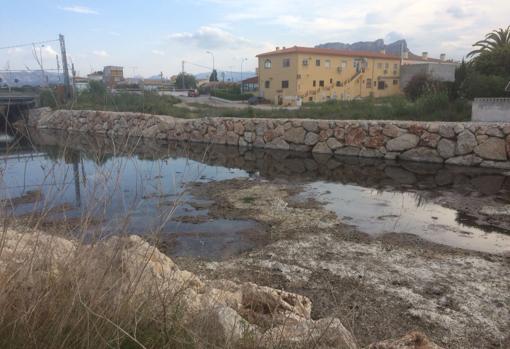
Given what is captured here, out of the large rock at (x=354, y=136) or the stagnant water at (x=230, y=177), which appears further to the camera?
the large rock at (x=354, y=136)

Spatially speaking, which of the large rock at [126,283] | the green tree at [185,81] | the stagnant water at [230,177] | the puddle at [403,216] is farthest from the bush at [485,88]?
the green tree at [185,81]

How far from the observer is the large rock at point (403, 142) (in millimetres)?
12851

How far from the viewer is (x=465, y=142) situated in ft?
39.3

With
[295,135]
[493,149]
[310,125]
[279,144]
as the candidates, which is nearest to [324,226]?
[493,149]

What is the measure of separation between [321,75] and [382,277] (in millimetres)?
42234

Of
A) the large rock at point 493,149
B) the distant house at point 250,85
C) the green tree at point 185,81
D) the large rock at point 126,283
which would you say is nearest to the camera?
the large rock at point 126,283

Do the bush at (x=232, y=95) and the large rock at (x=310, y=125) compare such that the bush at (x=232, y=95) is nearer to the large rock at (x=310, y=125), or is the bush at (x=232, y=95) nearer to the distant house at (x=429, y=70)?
the distant house at (x=429, y=70)

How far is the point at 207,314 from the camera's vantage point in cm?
242

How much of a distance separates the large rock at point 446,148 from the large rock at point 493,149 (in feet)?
2.24

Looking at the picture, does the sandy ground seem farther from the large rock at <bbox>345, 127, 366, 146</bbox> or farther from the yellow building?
the yellow building

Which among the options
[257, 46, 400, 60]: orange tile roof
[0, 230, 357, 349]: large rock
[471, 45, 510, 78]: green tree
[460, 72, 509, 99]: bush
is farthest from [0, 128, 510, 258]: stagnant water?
[257, 46, 400, 60]: orange tile roof

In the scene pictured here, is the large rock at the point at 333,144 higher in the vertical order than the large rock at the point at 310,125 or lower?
lower

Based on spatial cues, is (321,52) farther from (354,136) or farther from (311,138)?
(354,136)

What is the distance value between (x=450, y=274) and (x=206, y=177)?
6943mm
